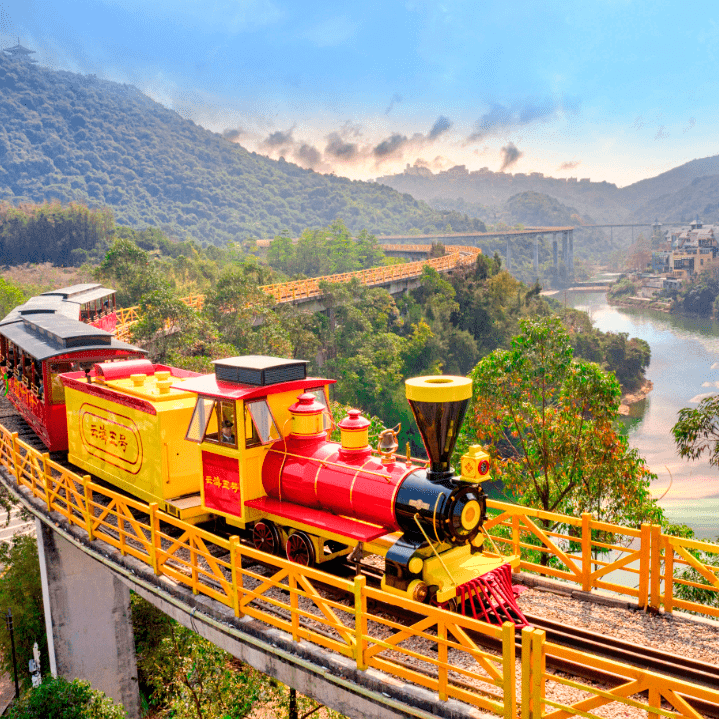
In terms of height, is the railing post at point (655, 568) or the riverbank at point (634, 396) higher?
the railing post at point (655, 568)

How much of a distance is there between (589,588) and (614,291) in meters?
127

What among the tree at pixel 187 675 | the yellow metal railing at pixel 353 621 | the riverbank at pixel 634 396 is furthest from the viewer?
the riverbank at pixel 634 396

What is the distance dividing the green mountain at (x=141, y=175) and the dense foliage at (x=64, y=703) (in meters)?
132

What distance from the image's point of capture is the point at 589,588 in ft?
30.3

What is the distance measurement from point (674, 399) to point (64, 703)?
5901 centimetres

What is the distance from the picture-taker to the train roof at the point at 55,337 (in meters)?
16.5

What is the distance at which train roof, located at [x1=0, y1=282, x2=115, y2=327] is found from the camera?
23.3m

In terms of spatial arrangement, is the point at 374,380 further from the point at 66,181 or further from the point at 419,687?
the point at 66,181

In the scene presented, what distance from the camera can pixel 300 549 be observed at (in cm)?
998

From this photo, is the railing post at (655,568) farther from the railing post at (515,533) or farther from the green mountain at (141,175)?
the green mountain at (141,175)

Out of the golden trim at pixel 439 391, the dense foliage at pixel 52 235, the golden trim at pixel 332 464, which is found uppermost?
the dense foliage at pixel 52 235

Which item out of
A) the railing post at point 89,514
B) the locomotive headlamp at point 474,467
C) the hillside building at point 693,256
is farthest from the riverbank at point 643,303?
the railing post at point 89,514

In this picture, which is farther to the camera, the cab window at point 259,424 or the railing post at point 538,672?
the cab window at point 259,424

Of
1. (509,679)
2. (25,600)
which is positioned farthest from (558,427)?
(25,600)
